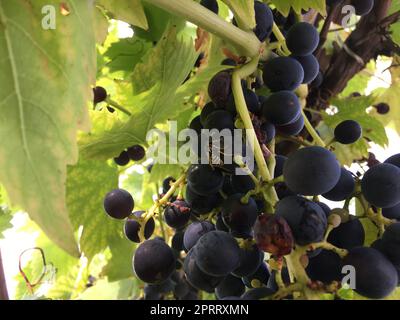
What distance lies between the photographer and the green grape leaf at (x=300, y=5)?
0.72 metres

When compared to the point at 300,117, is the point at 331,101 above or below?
below

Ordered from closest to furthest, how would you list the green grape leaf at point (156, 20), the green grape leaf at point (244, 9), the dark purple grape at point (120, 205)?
the green grape leaf at point (244, 9)
the dark purple grape at point (120, 205)
the green grape leaf at point (156, 20)

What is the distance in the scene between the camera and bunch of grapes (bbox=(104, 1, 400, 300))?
1.68ft

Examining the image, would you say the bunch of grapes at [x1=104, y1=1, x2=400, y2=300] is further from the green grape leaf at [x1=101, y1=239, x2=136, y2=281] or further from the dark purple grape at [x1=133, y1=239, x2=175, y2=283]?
the green grape leaf at [x1=101, y1=239, x2=136, y2=281]

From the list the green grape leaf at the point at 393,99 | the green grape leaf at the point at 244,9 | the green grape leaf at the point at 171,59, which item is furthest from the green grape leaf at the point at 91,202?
the green grape leaf at the point at 393,99

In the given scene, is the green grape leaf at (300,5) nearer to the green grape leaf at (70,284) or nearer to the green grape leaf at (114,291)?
the green grape leaf at (114,291)

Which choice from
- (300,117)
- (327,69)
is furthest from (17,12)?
(327,69)

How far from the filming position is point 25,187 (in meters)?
0.40

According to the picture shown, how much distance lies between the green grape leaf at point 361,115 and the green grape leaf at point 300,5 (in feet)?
1.15

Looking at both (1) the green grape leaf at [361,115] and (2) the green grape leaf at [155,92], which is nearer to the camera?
(2) the green grape leaf at [155,92]

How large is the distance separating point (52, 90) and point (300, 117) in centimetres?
40

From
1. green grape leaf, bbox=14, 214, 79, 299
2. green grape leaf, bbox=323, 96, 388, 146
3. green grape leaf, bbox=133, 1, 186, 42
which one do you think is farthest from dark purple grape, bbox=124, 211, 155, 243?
green grape leaf, bbox=14, 214, 79, 299

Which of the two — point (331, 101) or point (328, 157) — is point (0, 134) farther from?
point (331, 101)

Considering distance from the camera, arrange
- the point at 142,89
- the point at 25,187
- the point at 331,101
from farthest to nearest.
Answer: the point at 331,101 < the point at 142,89 < the point at 25,187
